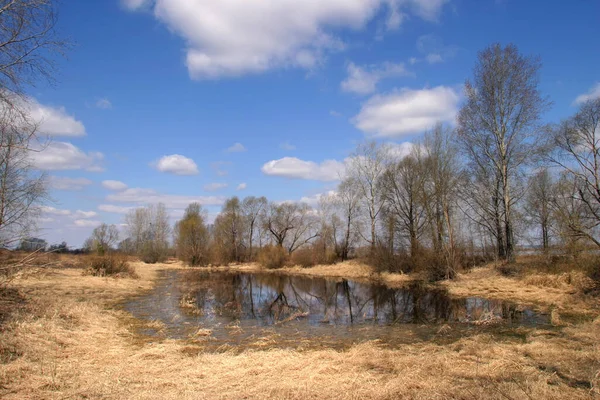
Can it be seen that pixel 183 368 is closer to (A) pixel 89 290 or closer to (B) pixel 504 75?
(A) pixel 89 290

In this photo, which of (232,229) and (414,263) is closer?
(414,263)

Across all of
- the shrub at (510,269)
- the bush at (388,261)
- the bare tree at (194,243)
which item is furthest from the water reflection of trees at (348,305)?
the bare tree at (194,243)

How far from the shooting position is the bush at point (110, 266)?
2260 cm

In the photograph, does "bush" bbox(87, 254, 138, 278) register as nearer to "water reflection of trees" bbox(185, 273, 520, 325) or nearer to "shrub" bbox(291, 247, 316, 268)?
"water reflection of trees" bbox(185, 273, 520, 325)

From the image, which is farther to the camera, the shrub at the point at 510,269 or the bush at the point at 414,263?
the bush at the point at 414,263

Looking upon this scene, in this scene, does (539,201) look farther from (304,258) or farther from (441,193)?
(304,258)

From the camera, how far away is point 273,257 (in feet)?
139

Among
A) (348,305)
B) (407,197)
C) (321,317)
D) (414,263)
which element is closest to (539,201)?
(414,263)

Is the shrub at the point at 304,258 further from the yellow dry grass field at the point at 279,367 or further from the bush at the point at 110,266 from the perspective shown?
the yellow dry grass field at the point at 279,367

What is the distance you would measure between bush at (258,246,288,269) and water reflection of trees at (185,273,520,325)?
59.0 feet

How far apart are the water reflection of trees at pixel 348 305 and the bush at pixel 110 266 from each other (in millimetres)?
5911

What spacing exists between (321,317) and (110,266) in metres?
16.4

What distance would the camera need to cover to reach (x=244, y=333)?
10.8m

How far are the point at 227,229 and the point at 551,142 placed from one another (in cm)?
4595
